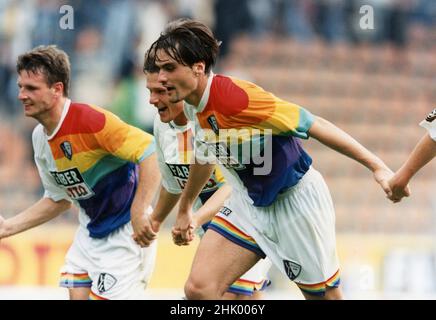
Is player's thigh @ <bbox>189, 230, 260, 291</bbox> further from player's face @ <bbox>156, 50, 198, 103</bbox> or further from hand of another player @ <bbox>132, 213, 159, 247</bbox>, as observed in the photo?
player's face @ <bbox>156, 50, 198, 103</bbox>

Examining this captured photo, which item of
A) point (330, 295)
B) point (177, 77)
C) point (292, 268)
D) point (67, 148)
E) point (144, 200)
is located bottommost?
point (330, 295)

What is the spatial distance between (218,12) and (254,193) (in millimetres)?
8328

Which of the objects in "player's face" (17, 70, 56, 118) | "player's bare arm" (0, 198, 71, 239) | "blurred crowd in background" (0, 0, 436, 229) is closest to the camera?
"player's face" (17, 70, 56, 118)

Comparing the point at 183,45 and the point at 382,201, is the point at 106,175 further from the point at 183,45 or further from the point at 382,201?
the point at 382,201

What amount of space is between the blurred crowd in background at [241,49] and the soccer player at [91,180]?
510 centimetres

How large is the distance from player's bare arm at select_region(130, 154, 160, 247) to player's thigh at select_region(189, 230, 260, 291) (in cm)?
40

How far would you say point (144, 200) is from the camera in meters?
6.71

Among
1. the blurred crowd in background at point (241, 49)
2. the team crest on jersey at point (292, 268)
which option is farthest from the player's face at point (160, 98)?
the blurred crowd in background at point (241, 49)

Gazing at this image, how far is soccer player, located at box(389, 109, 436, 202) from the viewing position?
18.2 ft

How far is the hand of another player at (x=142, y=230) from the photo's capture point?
6617 mm

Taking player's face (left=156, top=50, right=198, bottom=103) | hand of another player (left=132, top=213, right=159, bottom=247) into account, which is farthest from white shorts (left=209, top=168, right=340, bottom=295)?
player's face (left=156, top=50, right=198, bottom=103)

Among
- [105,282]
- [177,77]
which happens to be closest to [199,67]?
[177,77]

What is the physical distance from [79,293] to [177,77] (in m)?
1.94

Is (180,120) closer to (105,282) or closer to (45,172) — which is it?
(45,172)
